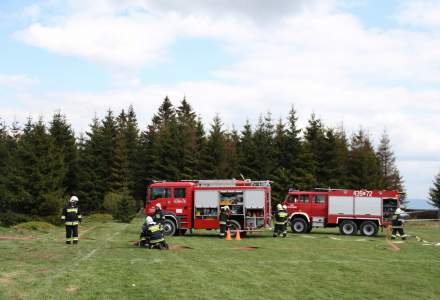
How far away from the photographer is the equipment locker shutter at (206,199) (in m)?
26.8

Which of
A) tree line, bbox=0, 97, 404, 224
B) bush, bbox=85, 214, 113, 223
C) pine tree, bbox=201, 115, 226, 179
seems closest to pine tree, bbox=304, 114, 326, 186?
tree line, bbox=0, 97, 404, 224

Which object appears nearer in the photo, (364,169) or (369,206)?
(369,206)

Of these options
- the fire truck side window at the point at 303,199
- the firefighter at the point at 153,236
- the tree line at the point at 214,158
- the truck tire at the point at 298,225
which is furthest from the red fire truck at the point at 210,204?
the tree line at the point at 214,158

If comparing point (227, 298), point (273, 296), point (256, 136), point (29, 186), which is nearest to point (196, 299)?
point (227, 298)

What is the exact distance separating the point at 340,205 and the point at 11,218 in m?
22.3

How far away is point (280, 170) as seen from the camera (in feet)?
176

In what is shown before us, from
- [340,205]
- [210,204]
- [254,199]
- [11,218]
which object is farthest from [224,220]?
[11,218]

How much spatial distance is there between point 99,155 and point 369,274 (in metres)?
→ 46.5

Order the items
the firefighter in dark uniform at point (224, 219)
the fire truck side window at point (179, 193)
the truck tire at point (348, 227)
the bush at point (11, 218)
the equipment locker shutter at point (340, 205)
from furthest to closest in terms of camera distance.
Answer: the bush at point (11, 218) < the equipment locker shutter at point (340, 205) < the truck tire at point (348, 227) < the fire truck side window at point (179, 193) < the firefighter in dark uniform at point (224, 219)

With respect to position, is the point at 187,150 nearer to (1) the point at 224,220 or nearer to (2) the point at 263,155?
(2) the point at 263,155

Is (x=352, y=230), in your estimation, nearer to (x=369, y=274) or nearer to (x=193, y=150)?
(x=369, y=274)

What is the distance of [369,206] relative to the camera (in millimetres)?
29438

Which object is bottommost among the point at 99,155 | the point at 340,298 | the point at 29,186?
the point at 340,298

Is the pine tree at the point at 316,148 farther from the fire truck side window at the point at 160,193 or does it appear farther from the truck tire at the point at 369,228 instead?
the fire truck side window at the point at 160,193
